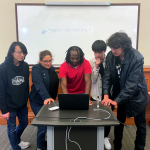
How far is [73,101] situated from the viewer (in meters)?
1.19

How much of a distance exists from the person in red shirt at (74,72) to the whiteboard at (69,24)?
2.47 ft

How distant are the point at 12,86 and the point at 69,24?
139cm

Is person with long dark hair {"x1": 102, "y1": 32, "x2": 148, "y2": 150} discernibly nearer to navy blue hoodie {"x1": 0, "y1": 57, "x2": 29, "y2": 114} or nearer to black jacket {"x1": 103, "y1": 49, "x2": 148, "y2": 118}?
black jacket {"x1": 103, "y1": 49, "x2": 148, "y2": 118}

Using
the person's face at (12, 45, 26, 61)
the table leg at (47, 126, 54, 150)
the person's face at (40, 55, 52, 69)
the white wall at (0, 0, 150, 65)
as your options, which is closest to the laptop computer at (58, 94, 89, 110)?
the table leg at (47, 126, 54, 150)

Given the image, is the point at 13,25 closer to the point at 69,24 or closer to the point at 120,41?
the point at 69,24

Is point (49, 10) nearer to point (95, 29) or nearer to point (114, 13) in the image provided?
point (95, 29)

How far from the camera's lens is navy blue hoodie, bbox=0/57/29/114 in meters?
1.49

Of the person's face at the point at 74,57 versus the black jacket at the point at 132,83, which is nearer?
the black jacket at the point at 132,83

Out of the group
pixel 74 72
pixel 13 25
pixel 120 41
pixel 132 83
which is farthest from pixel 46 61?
pixel 13 25

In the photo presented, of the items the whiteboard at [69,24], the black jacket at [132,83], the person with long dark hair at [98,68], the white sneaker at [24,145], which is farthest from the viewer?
the whiteboard at [69,24]

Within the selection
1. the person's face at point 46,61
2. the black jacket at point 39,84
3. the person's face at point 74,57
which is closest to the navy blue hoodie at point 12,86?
the black jacket at point 39,84

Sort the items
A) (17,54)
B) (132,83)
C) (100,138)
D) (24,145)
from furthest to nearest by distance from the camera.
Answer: (24,145) < (17,54) < (132,83) < (100,138)

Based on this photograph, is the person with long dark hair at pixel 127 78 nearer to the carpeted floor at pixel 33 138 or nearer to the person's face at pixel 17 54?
the carpeted floor at pixel 33 138

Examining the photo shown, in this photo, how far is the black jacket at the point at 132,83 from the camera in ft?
4.36
